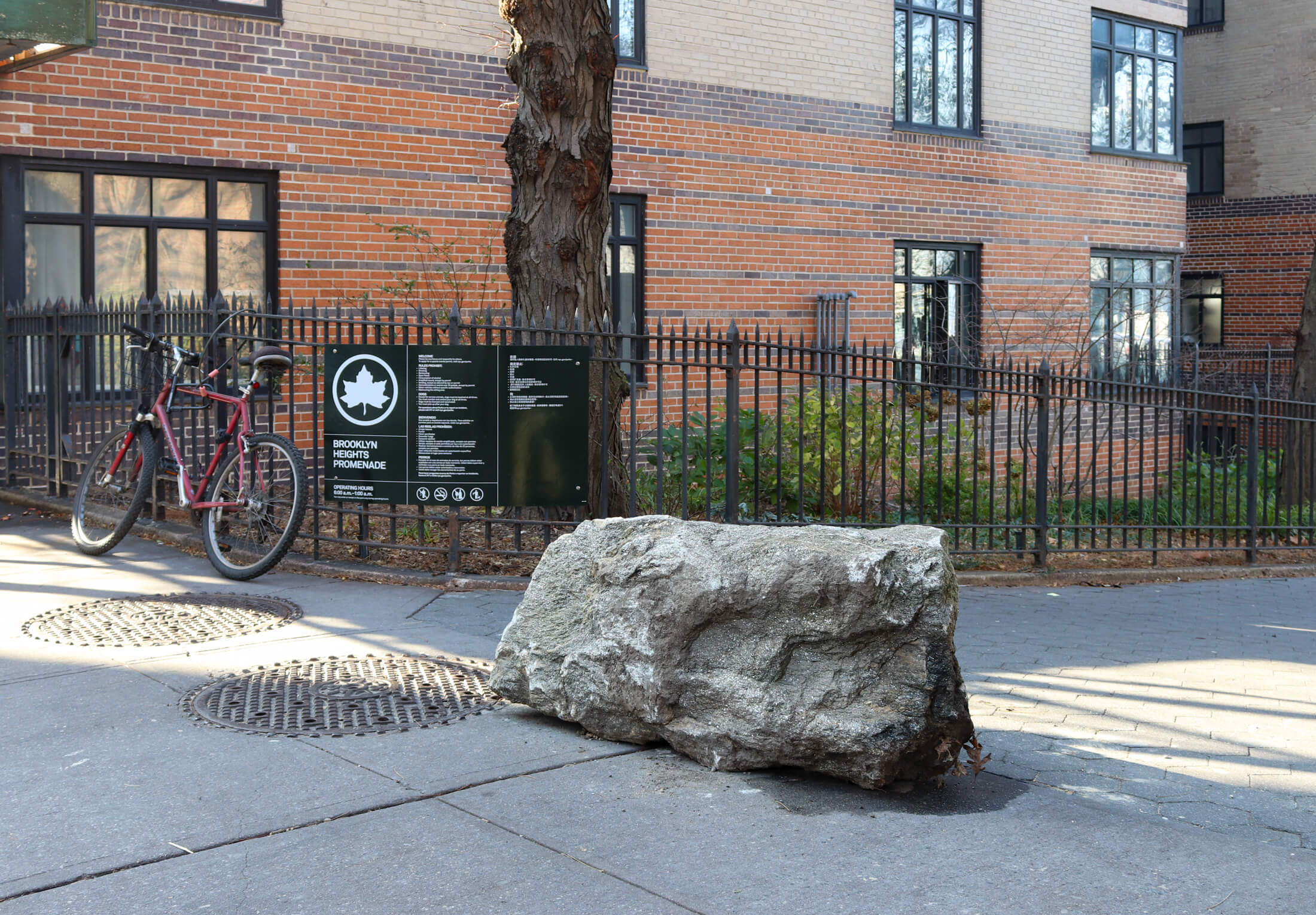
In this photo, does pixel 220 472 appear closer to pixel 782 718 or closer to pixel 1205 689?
pixel 782 718

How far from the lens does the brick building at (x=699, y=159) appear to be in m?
11.3

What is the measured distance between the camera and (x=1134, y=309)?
20281 mm

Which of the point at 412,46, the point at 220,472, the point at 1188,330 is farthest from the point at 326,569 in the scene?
the point at 1188,330

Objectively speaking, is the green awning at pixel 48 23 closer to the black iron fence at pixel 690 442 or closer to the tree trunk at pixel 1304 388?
the black iron fence at pixel 690 442

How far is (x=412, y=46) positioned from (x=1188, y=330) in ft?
69.5

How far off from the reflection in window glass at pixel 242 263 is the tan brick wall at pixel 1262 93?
2228cm

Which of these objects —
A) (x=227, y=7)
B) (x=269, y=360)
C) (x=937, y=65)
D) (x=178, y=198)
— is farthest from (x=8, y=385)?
(x=937, y=65)

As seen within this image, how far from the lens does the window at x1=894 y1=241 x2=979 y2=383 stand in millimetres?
17125

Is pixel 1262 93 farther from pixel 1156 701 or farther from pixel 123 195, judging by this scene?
pixel 1156 701

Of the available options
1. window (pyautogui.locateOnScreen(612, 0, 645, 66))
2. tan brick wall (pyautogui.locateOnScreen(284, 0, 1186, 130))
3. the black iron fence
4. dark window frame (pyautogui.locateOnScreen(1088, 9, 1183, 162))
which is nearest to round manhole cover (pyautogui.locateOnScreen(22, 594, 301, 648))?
the black iron fence

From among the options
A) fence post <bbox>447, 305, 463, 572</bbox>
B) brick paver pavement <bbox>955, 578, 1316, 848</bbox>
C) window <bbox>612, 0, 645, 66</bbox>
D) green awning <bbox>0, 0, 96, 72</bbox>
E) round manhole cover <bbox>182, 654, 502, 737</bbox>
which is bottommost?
brick paver pavement <bbox>955, 578, 1316, 848</bbox>

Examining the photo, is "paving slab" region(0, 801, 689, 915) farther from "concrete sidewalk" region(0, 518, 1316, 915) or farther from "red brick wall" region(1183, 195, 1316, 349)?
"red brick wall" region(1183, 195, 1316, 349)

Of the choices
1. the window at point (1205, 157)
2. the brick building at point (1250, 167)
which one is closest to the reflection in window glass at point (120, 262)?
the brick building at point (1250, 167)

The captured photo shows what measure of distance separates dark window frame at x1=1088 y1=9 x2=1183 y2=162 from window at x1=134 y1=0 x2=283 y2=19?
39.1ft
